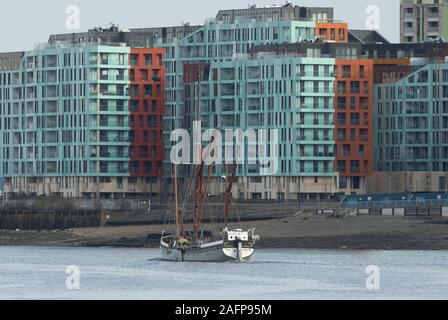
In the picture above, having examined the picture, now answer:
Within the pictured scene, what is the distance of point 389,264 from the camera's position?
6289 inches

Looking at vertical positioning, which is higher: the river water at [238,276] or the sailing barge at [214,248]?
the sailing barge at [214,248]

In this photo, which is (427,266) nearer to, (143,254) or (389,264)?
(389,264)

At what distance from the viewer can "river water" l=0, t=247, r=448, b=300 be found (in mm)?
127000

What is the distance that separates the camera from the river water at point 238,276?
127 m

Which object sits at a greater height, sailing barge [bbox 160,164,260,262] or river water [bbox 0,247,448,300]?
sailing barge [bbox 160,164,260,262]

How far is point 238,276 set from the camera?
14488 cm

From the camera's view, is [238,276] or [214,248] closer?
[238,276]

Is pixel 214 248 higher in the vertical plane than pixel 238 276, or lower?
A: higher

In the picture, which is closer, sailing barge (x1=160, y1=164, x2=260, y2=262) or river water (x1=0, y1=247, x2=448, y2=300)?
river water (x1=0, y1=247, x2=448, y2=300)

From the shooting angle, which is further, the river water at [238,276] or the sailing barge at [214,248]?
the sailing barge at [214,248]
